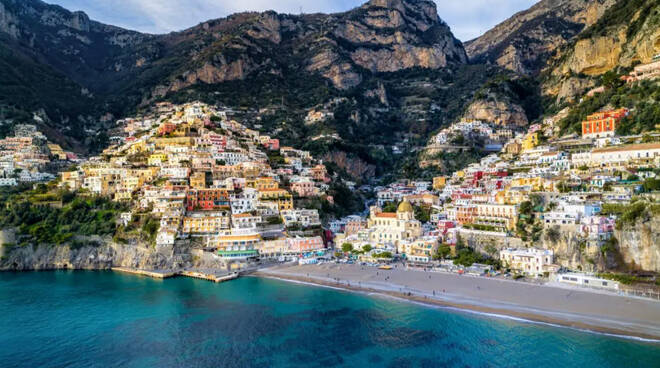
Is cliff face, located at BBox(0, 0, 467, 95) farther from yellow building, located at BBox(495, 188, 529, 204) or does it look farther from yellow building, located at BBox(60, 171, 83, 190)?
yellow building, located at BBox(495, 188, 529, 204)

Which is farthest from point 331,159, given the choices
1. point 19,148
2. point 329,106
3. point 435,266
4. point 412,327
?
point 412,327

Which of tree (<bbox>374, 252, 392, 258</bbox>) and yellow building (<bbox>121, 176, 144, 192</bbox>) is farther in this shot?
yellow building (<bbox>121, 176, 144, 192</bbox>)

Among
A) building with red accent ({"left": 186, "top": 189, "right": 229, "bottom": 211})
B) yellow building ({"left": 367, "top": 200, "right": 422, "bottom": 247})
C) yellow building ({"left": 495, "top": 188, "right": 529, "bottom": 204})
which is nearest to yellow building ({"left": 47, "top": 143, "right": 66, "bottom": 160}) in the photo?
building with red accent ({"left": 186, "top": 189, "right": 229, "bottom": 211})

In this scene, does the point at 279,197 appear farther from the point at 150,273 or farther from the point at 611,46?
the point at 611,46

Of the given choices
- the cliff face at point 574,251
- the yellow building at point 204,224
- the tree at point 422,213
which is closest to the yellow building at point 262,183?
the yellow building at point 204,224

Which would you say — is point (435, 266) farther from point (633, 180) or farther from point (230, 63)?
point (230, 63)
